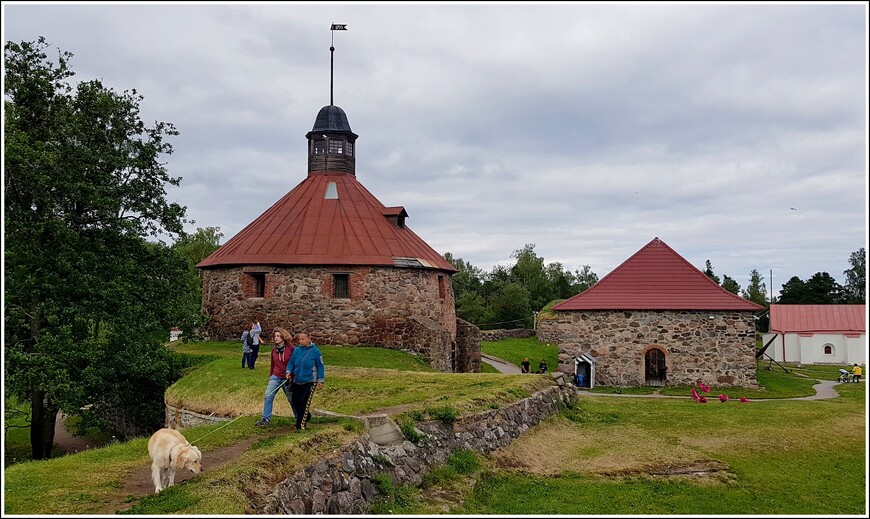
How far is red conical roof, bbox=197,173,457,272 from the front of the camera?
25.5 meters

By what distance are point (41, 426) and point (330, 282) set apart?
10266 millimetres

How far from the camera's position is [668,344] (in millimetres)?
23594

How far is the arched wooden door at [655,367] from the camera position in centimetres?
2377

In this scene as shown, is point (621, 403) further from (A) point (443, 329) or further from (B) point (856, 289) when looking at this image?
(B) point (856, 289)

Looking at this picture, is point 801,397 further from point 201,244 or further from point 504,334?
point 201,244

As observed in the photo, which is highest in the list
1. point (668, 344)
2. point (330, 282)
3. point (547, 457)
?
point (330, 282)

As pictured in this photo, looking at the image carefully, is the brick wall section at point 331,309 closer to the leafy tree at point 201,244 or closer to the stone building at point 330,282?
the stone building at point 330,282


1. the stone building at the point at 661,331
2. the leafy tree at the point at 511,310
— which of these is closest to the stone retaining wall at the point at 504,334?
the leafy tree at the point at 511,310

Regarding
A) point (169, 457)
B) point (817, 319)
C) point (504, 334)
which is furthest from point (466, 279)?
point (169, 457)

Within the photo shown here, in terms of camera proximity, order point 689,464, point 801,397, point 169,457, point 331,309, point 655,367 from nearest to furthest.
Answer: point 169,457
point 689,464
point 801,397
point 655,367
point 331,309

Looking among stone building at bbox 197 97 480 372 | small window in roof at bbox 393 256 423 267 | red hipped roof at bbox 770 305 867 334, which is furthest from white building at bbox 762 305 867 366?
small window in roof at bbox 393 256 423 267

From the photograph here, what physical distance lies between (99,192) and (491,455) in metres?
12.6

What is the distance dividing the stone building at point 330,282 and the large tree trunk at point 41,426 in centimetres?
725

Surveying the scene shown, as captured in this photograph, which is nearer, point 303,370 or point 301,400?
point 303,370
